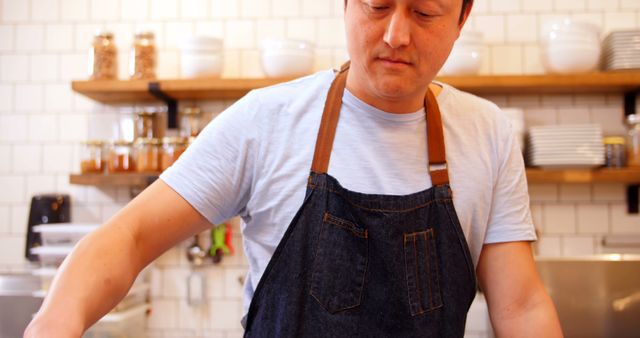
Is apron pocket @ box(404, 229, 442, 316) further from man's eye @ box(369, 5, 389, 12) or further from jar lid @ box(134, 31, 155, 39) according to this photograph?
jar lid @ box(134, 31, 155, 39)

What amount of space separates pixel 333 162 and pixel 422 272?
0.29m

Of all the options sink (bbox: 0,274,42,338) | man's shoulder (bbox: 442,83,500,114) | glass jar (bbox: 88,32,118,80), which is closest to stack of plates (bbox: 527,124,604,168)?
man's shoulder (bbox: 442,83,500,114)

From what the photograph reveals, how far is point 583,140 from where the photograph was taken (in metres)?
2.56

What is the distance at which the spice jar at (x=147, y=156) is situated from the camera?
2762 mm

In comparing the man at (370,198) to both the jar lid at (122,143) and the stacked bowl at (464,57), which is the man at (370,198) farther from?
the jar lid at (122,143)

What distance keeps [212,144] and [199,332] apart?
6.57ft

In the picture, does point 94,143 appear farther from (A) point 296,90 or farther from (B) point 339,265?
(B) point 339,265

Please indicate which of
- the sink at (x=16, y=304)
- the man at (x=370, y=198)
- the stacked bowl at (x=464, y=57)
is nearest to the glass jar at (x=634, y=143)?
the stacked bowl at (x=464, y=57)

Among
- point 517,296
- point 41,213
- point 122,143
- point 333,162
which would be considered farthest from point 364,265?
point 41,213

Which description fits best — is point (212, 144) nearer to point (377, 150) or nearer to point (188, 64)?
point (377, 150)

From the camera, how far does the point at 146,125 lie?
2.90m

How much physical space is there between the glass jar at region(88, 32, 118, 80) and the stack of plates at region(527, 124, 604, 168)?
205cm

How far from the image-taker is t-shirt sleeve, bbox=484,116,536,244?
4.00 ft

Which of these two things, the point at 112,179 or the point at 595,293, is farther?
the point at 112,179
